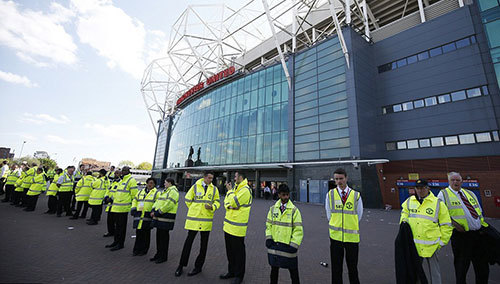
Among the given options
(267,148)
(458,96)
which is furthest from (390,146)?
(267,148)

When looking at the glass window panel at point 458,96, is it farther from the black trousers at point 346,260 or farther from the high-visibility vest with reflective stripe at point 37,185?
the high-visibility vest with reflective stripe at point 37,185

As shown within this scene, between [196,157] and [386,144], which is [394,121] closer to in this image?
[386,144]

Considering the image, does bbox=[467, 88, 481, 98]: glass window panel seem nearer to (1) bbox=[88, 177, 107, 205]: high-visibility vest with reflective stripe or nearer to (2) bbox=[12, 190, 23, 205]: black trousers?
(1) bbox=[88, 177, 107, 205]: high-visibility vest with reflective stripe

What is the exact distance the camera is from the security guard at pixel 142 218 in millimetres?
5016

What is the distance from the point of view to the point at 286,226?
3.19 meters

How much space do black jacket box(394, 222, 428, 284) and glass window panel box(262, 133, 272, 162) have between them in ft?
70.8

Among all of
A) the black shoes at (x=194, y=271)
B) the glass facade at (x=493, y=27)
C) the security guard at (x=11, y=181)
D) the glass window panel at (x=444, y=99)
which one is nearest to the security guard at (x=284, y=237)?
the black shoes at (x=194, y=271)

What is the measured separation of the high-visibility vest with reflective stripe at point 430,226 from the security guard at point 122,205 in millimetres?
6412

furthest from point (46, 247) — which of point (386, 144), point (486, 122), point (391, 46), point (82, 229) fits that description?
point (391, 46)

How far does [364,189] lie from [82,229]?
62.8 feet

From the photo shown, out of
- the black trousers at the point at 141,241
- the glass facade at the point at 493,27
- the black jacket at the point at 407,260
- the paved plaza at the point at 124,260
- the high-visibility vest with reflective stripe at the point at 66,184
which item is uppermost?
the glass facade at the point at 493,27

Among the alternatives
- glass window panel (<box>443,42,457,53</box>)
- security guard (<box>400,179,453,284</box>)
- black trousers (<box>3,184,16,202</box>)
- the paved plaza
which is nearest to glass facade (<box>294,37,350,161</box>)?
glass window panel (<box>443,42,457,53</box>)

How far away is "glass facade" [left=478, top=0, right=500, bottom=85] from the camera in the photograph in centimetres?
1461

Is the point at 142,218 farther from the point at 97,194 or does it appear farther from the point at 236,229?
the point at 97,194
